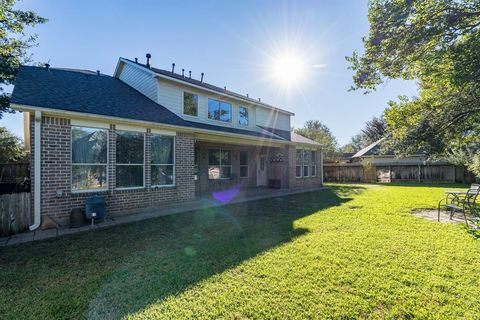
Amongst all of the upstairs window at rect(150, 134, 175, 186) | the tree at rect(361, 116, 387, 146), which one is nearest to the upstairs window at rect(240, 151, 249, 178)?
the upstairs window at rect(150, 134, 175, 186)

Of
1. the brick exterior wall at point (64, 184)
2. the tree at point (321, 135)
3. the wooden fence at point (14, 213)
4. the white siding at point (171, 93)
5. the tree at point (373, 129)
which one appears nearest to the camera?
the wooden fence at point (14, 213)

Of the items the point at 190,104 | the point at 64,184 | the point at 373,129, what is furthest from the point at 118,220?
the point at 373,129

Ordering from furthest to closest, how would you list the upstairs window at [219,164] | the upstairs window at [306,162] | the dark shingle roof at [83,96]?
Answer: the upstairs window at [306,162] → the upstairs window at [219,164] → the dark shingle roof at [83,96]

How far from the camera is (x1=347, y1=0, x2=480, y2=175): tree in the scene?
618cm

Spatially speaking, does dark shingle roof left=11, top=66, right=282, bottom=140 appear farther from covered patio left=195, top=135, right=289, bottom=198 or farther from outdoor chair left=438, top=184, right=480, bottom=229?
outdoor chair left=438, top=184, right=480, bottom=229

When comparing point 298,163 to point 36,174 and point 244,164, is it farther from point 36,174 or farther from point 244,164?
point 36,174

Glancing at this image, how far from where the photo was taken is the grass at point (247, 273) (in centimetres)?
277

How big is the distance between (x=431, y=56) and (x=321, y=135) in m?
39.7

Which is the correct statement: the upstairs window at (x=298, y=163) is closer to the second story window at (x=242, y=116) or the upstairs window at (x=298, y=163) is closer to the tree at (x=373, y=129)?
the second story window at (x=242, y=116)

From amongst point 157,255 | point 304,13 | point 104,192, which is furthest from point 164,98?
point 157,255

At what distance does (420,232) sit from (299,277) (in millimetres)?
4177

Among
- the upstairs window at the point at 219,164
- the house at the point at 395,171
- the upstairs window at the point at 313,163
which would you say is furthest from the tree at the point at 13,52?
the house at the point at 395,171

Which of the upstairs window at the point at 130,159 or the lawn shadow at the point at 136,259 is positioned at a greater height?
the upstairs window at the point at 130,159

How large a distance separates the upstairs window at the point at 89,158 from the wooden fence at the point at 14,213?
1.08 metres
